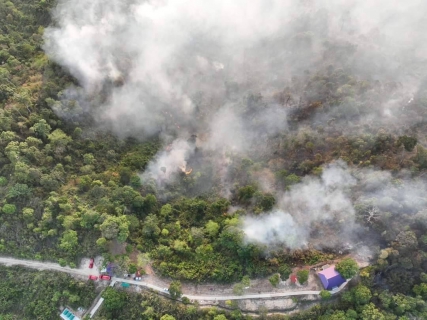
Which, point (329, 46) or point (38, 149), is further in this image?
point (329, 46)

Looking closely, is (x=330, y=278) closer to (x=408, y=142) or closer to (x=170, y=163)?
(x=408, y=142)

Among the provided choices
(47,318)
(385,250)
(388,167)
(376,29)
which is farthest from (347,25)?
(47,318)

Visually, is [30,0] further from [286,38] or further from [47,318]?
[47,318]

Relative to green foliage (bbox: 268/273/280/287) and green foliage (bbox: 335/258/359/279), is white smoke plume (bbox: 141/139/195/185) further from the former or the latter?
green foliage (bbox: 335/258/359/279)

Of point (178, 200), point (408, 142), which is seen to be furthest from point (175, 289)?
point (408, 142)

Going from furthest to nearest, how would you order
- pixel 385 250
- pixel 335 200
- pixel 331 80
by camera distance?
pixel 331 80
pixel 335 200
pixel 385 250
